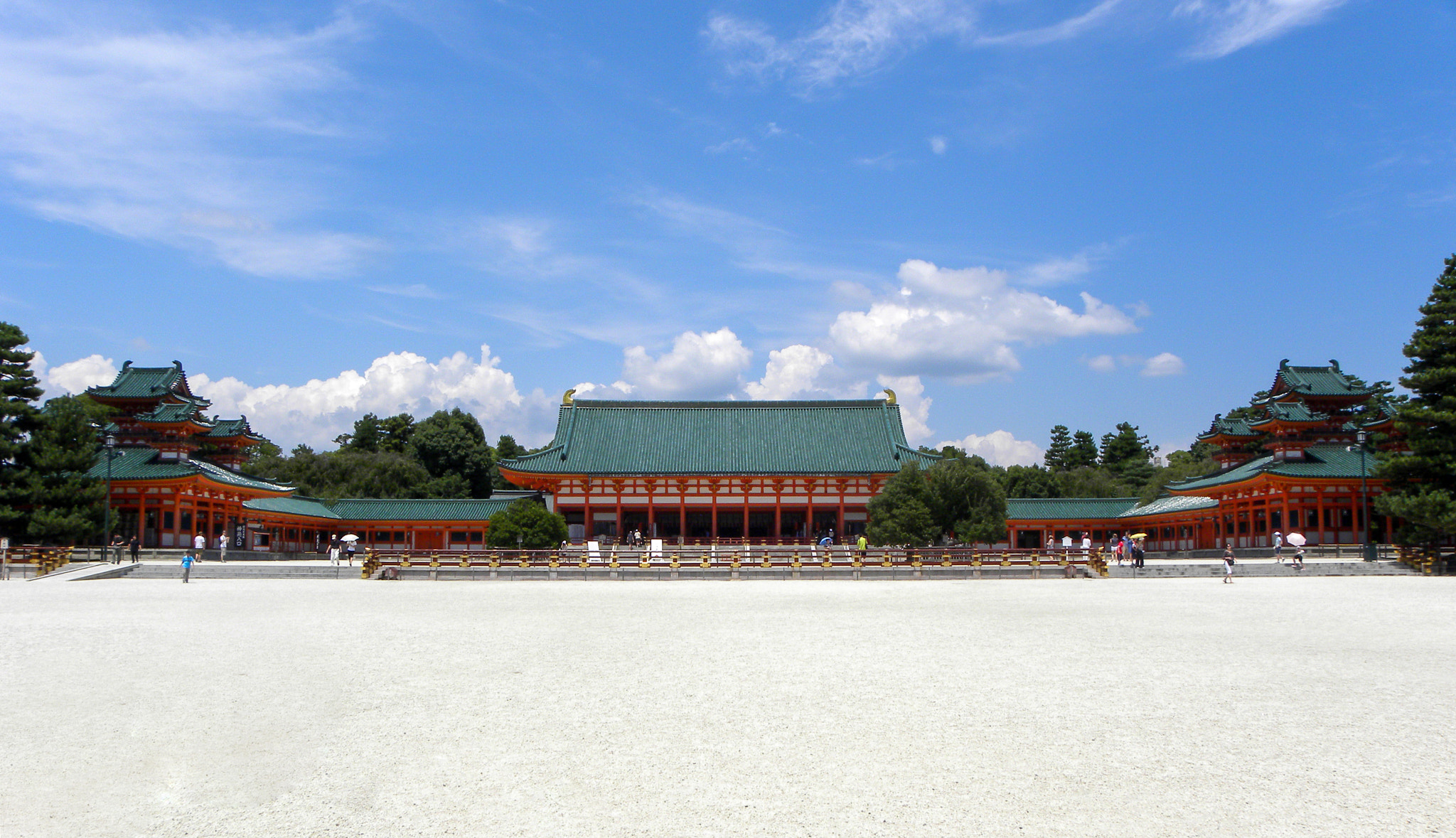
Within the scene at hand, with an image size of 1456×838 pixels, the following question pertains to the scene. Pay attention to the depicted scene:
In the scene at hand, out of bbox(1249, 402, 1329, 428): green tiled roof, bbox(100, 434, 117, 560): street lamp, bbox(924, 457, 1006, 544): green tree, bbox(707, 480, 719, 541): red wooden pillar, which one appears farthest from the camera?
bbox(707, 480, 719, 541): red wooden pillar

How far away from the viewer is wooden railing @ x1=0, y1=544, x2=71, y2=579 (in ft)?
96.7

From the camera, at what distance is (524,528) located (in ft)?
118

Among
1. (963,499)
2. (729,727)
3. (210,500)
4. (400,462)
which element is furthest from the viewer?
(400,462)

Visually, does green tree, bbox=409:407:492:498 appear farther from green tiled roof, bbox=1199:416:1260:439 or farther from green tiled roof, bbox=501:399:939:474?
green tiled roof, bbox=1199:416:1260:439

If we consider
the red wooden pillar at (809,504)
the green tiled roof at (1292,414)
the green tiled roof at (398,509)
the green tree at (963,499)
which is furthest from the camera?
the green tiled roof at (398,509)

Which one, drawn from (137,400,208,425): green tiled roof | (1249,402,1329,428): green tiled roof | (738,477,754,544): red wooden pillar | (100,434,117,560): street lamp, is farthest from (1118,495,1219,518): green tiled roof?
(137,400,208,425): green tiled roof

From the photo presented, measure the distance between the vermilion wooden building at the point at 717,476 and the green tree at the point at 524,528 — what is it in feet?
28.5

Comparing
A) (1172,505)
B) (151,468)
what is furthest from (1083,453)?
(151,468)

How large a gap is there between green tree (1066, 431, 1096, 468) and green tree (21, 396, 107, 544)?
72.1m

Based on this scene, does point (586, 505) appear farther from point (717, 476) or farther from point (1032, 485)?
point (1032, 485)

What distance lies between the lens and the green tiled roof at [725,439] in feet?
151

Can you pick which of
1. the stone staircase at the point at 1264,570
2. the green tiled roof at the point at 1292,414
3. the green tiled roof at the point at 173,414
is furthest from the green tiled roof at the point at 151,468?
the green tiled roof at the point at 1292,414

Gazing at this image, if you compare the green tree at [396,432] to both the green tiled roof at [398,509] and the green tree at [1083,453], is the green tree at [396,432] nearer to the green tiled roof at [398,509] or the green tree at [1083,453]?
the green tiled roof at [398,509]

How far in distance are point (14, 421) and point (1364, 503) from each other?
52.5m
